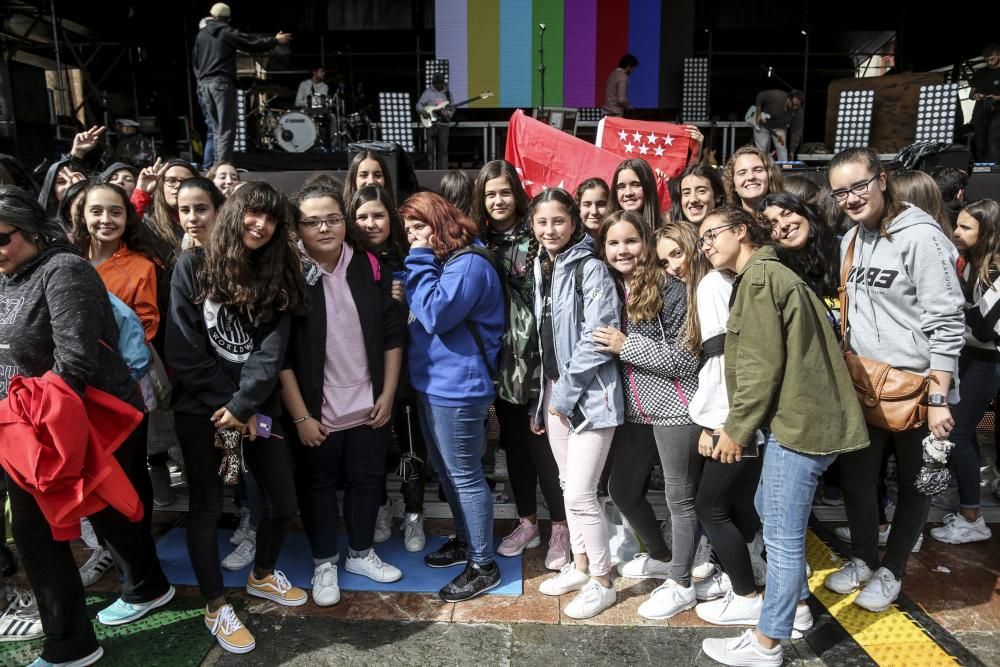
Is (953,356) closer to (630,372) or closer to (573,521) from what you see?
(630,372)

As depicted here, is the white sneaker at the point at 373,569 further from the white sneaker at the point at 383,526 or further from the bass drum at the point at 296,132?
the bass drum at the point at 296,132

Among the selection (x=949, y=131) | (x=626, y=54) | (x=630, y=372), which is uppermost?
(x=626, y=54)

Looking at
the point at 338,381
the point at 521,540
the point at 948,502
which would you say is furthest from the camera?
the point at 948,502

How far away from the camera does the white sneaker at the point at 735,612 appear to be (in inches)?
118

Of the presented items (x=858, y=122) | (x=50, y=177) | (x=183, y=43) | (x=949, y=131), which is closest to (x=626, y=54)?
(x=858, y=122)

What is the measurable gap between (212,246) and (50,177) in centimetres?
277

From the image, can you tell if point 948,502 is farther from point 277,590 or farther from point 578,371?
point 277,590

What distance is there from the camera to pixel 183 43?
13633 millimetres

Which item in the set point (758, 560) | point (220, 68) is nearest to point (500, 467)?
point (758, 560)

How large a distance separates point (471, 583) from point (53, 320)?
2.12 m

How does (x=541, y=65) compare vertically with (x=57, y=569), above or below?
above

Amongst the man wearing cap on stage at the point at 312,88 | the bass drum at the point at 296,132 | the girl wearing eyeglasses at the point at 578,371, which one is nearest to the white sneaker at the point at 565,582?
the girl wearing eyeglasses at the point at 578,371

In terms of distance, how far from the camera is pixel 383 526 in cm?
388

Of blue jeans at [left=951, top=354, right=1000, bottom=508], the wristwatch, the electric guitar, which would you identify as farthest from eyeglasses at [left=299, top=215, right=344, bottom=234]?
the electric guitar
